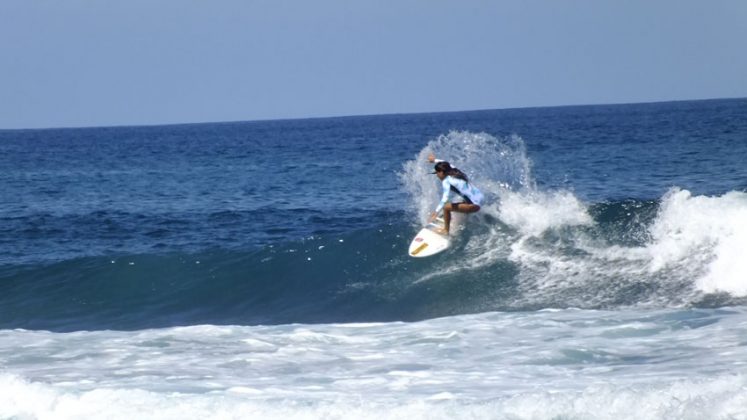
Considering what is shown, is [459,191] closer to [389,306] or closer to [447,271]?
[447,271]

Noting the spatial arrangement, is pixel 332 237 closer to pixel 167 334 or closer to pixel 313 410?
pixel 167 334

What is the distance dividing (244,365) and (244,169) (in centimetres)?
3642

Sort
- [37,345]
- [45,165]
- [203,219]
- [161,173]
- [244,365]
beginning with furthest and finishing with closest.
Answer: [45,165] → [161,173] → [203,219] → [37,345] → [244,365]

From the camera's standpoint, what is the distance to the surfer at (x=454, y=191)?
1750cm

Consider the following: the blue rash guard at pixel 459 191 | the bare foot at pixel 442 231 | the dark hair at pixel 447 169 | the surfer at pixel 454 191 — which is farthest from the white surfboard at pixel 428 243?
the dark hair at pixel 447 169

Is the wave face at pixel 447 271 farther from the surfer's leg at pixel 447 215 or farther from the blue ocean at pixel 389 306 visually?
the surfer's leg at pixel 447 215

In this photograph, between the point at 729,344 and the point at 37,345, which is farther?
the point at 37,345

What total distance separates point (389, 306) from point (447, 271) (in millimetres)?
1678

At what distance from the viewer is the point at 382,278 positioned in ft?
58.7

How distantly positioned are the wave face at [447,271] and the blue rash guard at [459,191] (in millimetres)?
807

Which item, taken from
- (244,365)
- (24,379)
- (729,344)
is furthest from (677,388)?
(24,379)

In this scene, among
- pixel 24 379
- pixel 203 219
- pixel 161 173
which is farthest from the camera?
pixel 161 173

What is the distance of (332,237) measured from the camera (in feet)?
68.3

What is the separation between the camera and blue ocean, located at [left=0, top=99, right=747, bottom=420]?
10.1 meters
